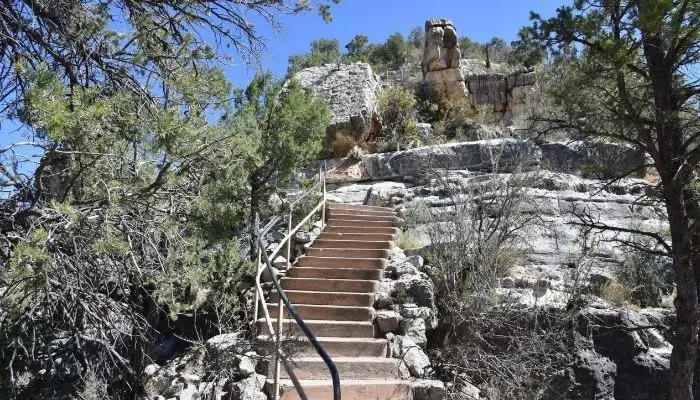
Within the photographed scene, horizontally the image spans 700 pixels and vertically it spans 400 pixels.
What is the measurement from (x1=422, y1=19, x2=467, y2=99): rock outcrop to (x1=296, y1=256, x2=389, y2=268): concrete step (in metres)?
14.6

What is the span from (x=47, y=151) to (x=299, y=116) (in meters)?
7.03

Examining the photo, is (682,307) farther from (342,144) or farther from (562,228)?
(342,144)

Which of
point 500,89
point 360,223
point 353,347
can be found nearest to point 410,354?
point 353,347

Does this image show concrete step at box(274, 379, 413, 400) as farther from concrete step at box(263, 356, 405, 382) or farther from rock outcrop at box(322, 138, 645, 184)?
rock outcrop at box(322, 138, 645, 184)

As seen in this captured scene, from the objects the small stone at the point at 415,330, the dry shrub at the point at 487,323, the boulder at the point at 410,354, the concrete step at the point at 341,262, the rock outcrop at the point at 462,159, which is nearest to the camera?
the boulder at the point at 410,354

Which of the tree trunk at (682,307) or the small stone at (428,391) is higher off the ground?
the tree trunk at (682,307)

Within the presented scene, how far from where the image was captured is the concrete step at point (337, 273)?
8.86 meters

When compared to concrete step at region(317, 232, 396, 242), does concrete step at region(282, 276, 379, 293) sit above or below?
below

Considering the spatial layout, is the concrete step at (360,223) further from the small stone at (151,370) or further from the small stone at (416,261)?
the small stone at (151,370)

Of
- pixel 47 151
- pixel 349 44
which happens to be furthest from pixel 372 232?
pixel 349 44

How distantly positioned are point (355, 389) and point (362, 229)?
5.15 metres

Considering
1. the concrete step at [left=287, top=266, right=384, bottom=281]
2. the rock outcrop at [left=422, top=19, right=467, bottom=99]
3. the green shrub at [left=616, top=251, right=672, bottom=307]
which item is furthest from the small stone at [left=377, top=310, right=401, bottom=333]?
the rock outcrop at [left=422, top=19, right=467, bottom=99]

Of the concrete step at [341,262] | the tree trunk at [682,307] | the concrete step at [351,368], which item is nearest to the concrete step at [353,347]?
the concrete step at [351,368]

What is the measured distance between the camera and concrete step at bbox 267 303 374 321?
25.6 ft
